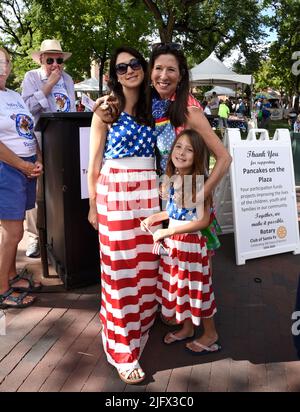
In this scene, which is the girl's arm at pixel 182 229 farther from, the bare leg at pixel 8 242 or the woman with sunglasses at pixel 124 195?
the bare leg at pixel 8 242

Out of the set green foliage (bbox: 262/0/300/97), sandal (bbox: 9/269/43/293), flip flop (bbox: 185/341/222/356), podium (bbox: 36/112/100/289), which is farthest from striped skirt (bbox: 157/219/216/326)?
green foliage (bbox: 262/0/300/97)

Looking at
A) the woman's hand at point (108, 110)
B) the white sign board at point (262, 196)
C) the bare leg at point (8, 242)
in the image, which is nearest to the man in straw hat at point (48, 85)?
the bare leg at point (8, 242)

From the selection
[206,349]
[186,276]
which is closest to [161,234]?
[186,276]

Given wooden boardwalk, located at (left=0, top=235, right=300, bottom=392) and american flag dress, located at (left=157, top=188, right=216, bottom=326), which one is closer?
wooden boardwalk, located at (left=0, top=235, right=300, bottom=392)

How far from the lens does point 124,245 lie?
7.89ft

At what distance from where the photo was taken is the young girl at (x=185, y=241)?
2.42 metres

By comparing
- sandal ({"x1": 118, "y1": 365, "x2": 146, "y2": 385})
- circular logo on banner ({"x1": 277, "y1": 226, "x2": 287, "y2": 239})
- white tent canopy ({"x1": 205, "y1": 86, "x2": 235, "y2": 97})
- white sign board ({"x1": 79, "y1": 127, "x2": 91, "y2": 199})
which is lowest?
sandal ({"x1": 118, "y1": 365, "x2": 146, "y2": 385})

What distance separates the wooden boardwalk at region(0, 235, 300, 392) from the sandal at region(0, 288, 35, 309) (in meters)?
0.04

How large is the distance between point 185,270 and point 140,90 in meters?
1.15

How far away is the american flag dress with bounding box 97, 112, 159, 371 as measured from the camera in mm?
2377

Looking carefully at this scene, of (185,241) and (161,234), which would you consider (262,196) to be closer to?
(185,241)

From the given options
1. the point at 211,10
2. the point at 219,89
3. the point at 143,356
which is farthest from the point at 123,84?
the point at 219,89

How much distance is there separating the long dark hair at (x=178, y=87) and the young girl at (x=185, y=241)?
3.7 inches

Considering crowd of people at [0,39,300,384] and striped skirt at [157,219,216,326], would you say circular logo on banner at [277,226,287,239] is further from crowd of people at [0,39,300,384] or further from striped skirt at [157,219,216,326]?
striped skirt at [157,219,216,326]
